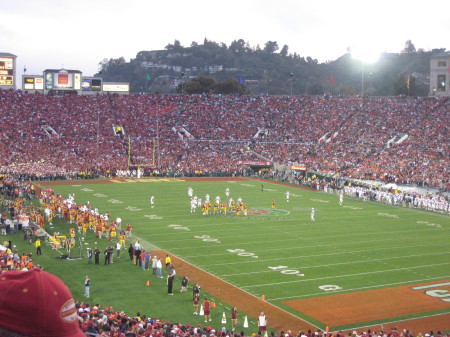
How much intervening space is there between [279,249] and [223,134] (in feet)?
137

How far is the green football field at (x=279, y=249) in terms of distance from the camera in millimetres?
18828

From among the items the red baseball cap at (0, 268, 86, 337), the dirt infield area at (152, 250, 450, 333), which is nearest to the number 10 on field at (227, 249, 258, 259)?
the dirt infield area at (152, 250, 450, 333)

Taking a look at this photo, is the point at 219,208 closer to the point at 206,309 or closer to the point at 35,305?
the point at 206,309

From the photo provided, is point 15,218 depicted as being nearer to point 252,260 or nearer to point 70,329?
point 252,260

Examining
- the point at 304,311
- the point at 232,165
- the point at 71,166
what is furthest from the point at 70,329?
the point at 232,165

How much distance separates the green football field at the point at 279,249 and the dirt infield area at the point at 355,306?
25 cm

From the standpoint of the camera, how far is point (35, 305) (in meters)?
1.86

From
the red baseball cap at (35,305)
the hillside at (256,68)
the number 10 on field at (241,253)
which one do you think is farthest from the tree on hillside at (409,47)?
the red baseball cap at (35,305)

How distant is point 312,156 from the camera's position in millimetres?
59750

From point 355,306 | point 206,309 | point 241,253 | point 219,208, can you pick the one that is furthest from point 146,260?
point 219,208

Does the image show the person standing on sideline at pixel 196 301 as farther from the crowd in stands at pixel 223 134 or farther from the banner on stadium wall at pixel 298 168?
the banner on stadium wall at pixel 298 168

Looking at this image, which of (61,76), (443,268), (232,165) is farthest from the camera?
(61,76)

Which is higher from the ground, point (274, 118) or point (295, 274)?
point (274, 118)

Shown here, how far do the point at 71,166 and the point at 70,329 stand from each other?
53.0 meters
